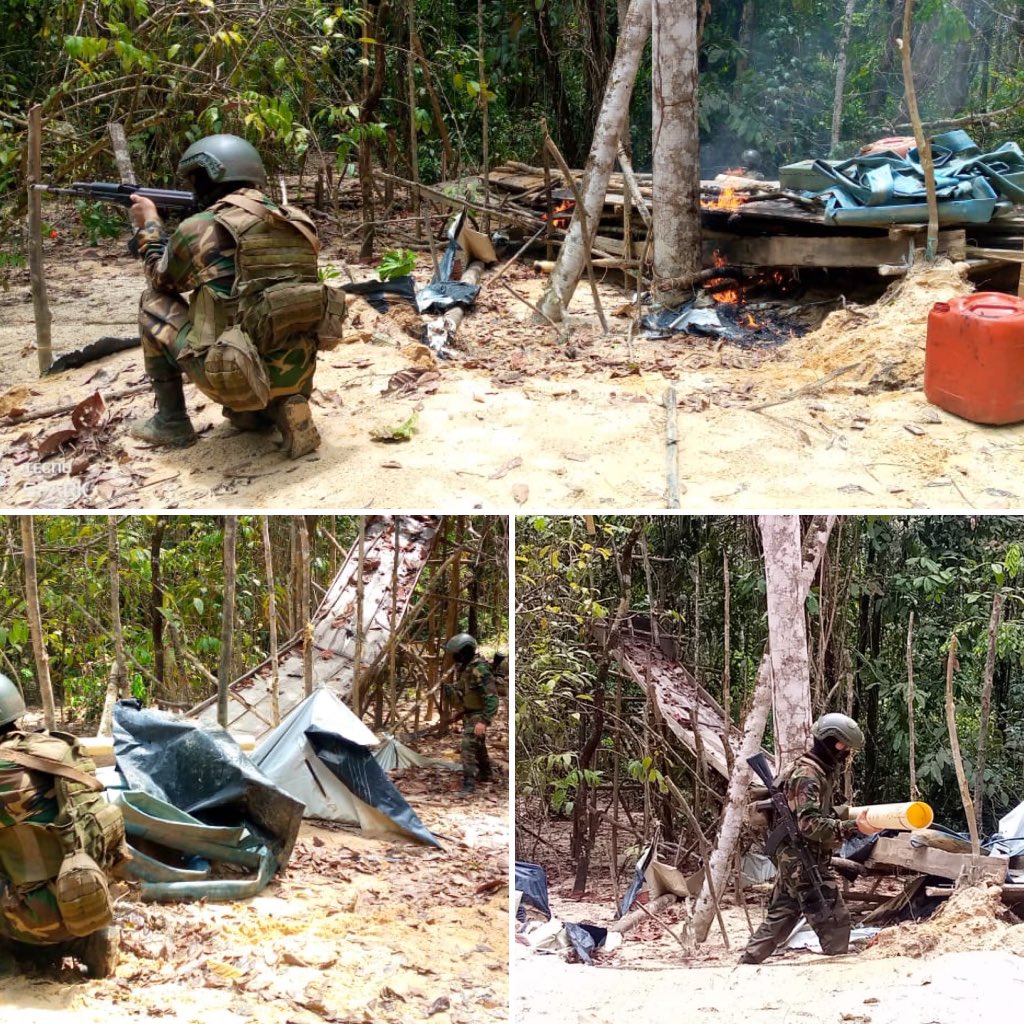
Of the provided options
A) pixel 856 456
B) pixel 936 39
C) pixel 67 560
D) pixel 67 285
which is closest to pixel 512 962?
pixel 856 456

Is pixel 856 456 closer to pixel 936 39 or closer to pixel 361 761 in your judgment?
pixel 361 761

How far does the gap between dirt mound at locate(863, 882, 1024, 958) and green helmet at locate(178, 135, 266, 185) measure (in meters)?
4.43

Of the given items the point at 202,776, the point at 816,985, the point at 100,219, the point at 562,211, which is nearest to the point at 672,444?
the point at 816,985

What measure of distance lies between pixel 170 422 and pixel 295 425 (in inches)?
29.6

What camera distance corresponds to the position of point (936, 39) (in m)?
17.1

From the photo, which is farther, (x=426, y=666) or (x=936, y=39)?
(x=936, y=39)

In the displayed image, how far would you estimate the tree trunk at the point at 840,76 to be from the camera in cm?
1590

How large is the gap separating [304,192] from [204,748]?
8.44 m

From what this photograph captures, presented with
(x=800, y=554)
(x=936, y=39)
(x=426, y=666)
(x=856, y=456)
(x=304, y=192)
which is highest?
(x=936, y=39)

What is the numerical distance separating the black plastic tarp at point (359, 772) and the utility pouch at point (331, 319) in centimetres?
192

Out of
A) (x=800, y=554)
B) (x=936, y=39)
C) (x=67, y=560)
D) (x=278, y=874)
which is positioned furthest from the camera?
(x=936, y=39)

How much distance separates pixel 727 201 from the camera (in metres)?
9.97

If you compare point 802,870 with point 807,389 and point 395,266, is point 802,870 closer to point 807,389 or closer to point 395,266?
point 807,389

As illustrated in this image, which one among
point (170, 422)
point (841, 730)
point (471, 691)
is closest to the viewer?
point (841, 730)
